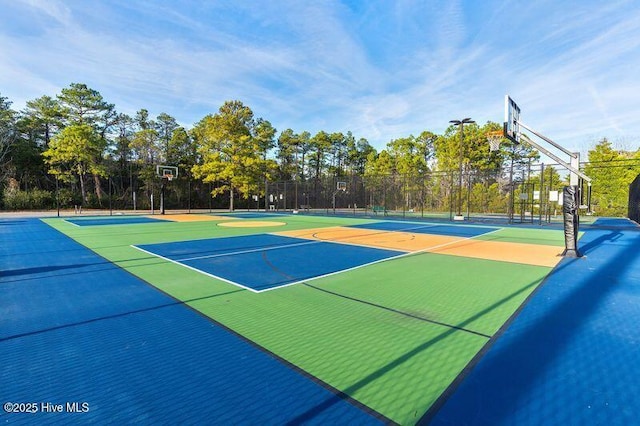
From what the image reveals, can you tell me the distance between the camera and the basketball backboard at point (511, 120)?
9.62 m

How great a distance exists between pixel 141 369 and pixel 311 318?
1.87 meters

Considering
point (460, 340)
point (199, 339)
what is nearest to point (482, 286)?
point (460, 340)

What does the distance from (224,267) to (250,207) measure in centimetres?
3305

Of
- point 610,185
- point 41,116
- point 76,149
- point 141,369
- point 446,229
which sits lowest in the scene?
point 141,369

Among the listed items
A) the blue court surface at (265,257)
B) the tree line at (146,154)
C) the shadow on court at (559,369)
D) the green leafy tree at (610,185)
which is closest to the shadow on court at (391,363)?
the shadow on court at (559,369)

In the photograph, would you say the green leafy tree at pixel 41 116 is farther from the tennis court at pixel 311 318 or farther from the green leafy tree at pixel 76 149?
the tennis court at pixel 311 318

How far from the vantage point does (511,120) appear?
9.85 meters

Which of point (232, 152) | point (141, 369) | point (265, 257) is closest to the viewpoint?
point (141, 369)

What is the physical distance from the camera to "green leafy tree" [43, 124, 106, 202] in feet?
101

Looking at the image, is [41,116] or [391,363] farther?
[41,116]

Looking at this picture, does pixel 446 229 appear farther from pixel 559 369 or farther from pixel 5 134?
pixel 5 134

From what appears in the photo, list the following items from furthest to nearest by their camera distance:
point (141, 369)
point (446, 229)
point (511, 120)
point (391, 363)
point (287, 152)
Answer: point (287, 152), point (446, 229), point (511, 120), point (391, 363), point (141, 369)

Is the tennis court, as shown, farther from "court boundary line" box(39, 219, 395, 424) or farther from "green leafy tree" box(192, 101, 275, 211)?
"green leafy tree" box(192, 101, 275, 211)

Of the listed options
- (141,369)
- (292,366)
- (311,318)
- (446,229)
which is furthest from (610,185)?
(141,369)
